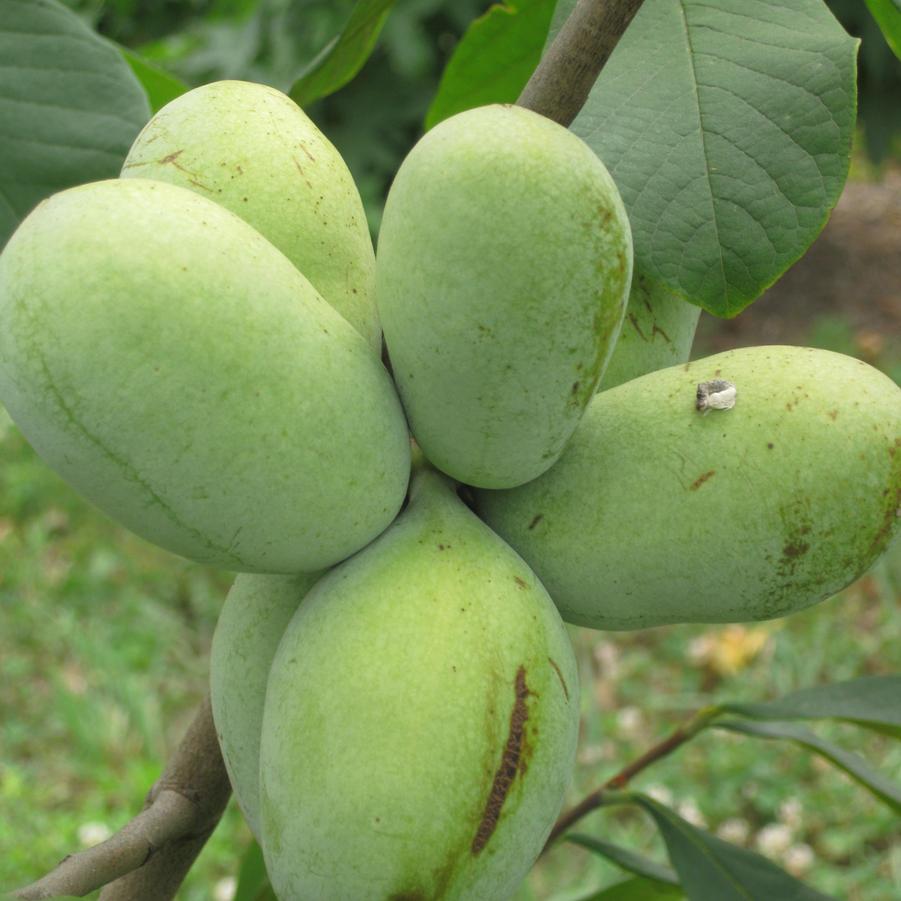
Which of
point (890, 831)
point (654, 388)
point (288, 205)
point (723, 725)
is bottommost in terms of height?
point (890, 831)

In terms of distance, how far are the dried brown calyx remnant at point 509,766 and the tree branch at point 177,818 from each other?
0.32m

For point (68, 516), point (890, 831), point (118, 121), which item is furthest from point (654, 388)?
point (68, 516)

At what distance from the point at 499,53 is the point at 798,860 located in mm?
2238

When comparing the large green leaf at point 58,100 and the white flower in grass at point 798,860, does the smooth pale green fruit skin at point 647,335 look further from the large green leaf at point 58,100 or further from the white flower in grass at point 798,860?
the white flower in grass at point 798,860

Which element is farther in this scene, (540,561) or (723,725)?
(723,725)

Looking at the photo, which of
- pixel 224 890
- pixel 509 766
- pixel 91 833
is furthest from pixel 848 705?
pixel 91 833

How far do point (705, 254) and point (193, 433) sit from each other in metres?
0.48

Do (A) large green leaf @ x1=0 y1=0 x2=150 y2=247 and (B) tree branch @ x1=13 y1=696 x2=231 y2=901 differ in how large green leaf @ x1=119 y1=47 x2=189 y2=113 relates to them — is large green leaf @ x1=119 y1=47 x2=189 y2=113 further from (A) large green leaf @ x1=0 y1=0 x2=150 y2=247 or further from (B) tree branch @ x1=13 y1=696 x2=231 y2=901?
(B) tree branch @ x1=13 y1=696 x2=231 y2=901

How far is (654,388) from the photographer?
0.85 metres

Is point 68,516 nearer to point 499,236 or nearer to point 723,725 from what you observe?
point 723,725

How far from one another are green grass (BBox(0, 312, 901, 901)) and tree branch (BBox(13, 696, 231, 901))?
59.4 inches

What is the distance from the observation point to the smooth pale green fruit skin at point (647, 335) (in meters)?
0.94

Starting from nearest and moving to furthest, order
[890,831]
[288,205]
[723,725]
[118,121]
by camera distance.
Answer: [288,205] → [118,121] → [723,725] → [890,831]

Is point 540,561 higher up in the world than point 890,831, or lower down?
higher up
